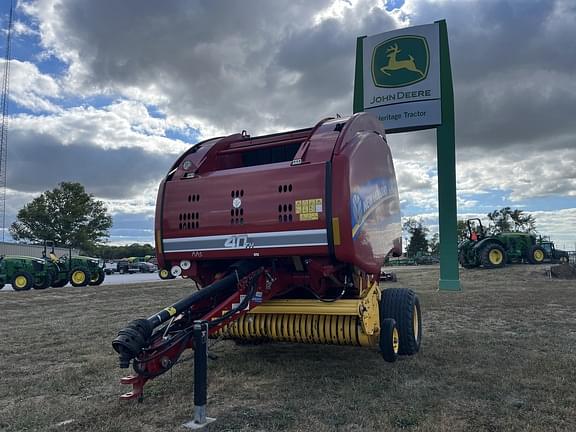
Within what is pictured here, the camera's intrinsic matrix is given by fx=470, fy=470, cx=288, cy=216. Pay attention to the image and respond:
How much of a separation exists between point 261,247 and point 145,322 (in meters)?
1.34

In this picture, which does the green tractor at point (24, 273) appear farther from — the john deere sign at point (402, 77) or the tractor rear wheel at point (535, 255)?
the tractor rear wheel at point (535, 255)

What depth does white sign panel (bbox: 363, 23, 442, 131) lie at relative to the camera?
14141 mm

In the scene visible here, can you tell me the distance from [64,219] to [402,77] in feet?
178

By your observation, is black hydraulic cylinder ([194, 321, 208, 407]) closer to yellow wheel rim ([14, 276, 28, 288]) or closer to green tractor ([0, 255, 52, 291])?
green tractor ([0, 255, 52, 291])

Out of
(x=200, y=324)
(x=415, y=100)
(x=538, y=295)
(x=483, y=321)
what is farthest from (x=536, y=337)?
(x=415, y=100)

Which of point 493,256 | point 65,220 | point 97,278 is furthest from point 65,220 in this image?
point 493,256

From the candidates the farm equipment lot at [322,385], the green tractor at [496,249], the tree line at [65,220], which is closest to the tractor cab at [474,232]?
the green tractor at [496,249]

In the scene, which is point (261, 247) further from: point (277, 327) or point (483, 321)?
point (483, 321)

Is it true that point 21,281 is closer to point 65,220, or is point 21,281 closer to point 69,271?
point 69,271

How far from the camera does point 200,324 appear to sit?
3.54 metres

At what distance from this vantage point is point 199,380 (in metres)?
3.45

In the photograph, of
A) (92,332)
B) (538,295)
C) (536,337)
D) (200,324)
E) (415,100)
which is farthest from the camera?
(415,100)

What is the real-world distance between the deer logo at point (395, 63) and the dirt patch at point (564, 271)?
9274 millimetres

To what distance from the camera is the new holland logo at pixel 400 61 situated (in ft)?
46.8
